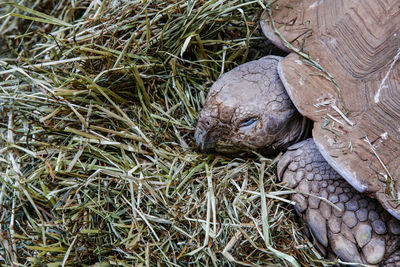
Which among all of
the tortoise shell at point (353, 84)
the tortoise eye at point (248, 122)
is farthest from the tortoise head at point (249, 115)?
the tortoise shell at point (353, 84)

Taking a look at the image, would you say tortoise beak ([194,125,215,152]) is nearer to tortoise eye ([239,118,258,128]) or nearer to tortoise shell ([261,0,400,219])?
tortoise eye ([239,118,258,128])

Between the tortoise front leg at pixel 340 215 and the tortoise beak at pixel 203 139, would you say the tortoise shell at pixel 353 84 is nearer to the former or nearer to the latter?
the tortoise front leg at pixel 340 215

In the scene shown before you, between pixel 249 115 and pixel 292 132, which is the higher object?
pixel 249 115

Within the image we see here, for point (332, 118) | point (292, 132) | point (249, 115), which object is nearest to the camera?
point (332, 118)

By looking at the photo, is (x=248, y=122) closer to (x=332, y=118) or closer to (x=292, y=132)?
(x=292, y=132)

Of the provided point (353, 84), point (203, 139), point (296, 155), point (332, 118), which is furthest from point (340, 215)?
point (203, 139)

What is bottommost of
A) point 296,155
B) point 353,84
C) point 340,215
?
point 340,215

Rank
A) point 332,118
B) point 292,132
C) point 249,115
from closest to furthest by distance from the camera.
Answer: point 332,118, point 249,115, point 292,132
